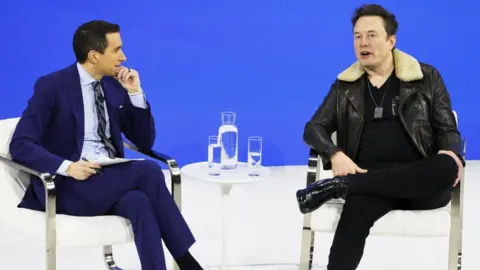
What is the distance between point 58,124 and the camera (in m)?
3.12

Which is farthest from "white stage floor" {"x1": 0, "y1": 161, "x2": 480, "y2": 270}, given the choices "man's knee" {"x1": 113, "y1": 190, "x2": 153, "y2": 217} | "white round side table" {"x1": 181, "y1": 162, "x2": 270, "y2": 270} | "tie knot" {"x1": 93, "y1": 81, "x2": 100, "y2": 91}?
"tie knot" {"x1": 93, "y1": 81, "x2": 100, "y2": 91}

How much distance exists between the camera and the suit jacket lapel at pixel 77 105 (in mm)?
3119

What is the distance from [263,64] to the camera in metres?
5.55

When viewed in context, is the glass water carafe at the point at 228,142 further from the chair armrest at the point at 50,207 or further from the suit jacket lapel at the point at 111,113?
the chair armrest at the point at 50,207

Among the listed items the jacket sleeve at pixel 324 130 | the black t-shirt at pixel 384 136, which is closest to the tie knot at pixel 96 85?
the jacket sleeve at pixel 324 130

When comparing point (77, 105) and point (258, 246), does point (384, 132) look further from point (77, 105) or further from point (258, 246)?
point (77, 105)

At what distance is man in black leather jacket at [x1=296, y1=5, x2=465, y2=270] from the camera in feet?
10.1

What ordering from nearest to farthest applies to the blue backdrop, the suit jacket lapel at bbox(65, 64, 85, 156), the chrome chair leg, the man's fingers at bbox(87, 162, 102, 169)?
the man's fingers at bbox(87, 162, 102, 169)
the suit jacket lapel at bbox(65, 64, 85, 156)
the chrome chair leg
the blue backdrop

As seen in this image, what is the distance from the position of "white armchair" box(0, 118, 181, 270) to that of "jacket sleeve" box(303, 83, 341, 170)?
2.07 feet

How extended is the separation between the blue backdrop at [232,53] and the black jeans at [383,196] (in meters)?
2.52

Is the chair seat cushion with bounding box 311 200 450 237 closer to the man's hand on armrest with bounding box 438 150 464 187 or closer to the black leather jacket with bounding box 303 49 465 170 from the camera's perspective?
the man's hand on armrest with bounding box 438 150 464 187

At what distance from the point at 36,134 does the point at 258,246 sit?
1.45 meters

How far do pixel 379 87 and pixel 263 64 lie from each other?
219 cm

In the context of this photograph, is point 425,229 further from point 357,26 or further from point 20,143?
point 20,143
